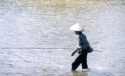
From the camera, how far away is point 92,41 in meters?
16.7

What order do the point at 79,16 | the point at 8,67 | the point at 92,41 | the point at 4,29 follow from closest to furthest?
the point at 8,67 → the point at 92,41 → the point at 4,29 → the point at 79,16

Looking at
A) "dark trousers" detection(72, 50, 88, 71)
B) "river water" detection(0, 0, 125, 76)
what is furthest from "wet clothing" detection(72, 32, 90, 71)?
"river water" detection(0, 0, 125, 76)

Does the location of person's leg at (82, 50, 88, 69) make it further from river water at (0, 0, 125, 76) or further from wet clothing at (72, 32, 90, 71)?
river water at (0, 0, 125, 76)

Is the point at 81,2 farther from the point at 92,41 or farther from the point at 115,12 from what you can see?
the point at 92,41

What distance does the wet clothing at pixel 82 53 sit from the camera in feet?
40.4

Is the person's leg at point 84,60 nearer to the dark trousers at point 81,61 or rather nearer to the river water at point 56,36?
the dark trousers at point 81,61

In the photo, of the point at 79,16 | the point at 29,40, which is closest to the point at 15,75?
the point at 29,40

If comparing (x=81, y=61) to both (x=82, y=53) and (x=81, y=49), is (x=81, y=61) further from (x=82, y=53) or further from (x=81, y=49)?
(x=81, y=49)

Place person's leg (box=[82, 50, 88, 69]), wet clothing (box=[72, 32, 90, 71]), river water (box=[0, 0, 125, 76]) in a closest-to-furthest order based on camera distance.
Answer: wet clothing (box=[72, 32, 90, 71]), person's leg (box=[82, 50, 88, 69]), river water (box=[0, 0, 125, 76])

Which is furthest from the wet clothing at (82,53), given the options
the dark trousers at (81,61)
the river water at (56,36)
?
the river water at (56,36)

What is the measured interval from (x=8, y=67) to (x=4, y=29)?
18.1 ft

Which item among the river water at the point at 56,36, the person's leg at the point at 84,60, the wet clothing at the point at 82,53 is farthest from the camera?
the river water at the point at 56,36

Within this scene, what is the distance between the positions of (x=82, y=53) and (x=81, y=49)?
17 centimetres

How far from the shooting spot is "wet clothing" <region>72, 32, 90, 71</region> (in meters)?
12.3
